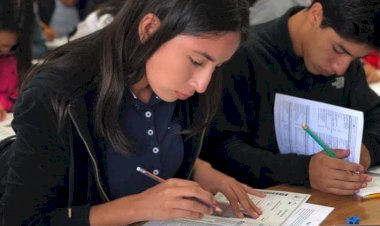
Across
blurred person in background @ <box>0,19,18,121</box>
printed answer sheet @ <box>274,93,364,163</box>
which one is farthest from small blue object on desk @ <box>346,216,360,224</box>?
blurred person in background @ <box>0,19,18,121</box>

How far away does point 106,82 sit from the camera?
115 centimetres

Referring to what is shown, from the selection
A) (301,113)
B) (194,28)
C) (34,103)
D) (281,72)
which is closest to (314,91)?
(281,72)

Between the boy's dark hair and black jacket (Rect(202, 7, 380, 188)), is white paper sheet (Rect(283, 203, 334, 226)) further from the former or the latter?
the boy's dark hair

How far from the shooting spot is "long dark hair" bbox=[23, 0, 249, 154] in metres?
1.08

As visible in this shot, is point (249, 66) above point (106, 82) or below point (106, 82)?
below

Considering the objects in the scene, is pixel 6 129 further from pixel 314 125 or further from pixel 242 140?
pixel 314 125

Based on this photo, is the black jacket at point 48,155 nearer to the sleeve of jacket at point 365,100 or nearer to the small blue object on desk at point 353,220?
the small blue object on desk at point 353,220

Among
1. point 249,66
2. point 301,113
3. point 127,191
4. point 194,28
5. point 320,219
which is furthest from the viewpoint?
point 249,66

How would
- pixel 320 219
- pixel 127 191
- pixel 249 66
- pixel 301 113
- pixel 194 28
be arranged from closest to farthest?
pixel 194 28 < pixel 320 219 < pixel 127 191 < pixel 301 113 < pixel 249 66

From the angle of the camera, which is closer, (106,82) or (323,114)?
(106,82)

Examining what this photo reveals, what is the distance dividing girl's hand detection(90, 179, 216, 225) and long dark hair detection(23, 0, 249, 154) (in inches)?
5.7

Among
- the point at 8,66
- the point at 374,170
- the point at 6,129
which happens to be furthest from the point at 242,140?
the point at 8,66

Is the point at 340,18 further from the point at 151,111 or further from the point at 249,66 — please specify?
the point at 151,111

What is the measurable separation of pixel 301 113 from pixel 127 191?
50 centimetres
